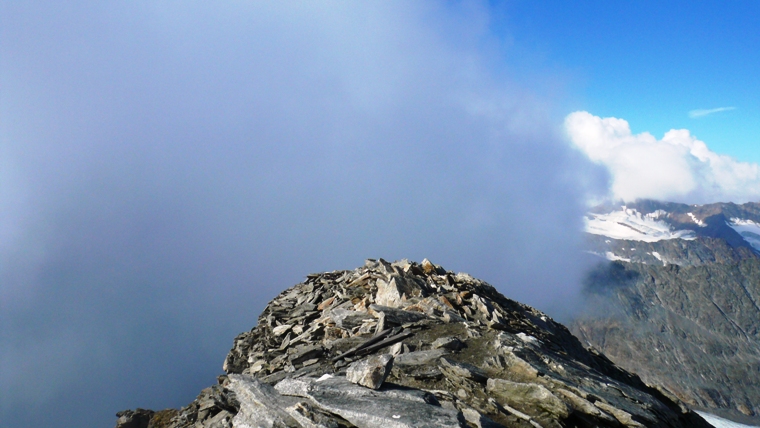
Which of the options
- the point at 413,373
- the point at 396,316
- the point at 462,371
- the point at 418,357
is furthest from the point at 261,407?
the point at 396,316

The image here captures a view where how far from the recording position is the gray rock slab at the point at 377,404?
37.0 feet

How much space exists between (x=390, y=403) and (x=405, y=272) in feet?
58.6

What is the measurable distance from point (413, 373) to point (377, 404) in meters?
3.94

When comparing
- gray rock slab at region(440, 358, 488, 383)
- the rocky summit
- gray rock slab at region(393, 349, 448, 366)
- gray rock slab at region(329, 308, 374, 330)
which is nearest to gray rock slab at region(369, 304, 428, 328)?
the rocky summit

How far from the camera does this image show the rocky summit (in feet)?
42.3

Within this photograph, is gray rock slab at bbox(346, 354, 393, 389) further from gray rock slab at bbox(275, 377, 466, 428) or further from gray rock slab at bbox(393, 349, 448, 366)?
gray rock slab at bbox(393, 349, 448, 366)

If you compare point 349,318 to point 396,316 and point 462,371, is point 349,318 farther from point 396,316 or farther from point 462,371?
point 462,371

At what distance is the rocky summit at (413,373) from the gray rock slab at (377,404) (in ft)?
0.12

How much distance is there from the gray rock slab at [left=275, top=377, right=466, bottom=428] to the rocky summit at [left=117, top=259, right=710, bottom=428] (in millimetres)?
37

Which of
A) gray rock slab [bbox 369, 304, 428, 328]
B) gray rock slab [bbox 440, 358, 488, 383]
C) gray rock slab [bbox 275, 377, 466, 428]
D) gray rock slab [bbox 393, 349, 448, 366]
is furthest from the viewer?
gray rock slab [bbox 369, 304, 428, 328]

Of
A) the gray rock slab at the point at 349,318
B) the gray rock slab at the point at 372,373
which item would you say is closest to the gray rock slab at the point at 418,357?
the gray rock slab at the point at 372,373

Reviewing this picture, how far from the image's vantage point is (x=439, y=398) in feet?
46.0

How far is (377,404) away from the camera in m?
12.3

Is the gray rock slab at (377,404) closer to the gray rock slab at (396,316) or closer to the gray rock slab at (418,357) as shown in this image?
the gray rock slab at (418,357)
